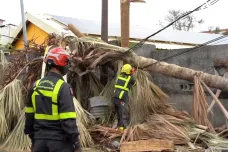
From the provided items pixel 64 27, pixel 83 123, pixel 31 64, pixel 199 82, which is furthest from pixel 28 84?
pixel 64 27

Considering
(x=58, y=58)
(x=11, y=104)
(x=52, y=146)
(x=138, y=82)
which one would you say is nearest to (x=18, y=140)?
(x=11, y=104)

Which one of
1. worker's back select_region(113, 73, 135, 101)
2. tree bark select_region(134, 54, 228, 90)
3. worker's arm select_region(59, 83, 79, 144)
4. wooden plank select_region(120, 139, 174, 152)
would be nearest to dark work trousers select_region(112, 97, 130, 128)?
worker's back select_region(113, 73, 135, 101)

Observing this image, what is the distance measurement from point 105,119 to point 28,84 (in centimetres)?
200

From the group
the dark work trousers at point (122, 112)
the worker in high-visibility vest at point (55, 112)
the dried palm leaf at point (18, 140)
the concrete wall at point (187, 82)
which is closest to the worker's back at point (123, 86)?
the dark work trousers at point (122, 112)

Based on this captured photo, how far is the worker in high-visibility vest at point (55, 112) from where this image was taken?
144 inches

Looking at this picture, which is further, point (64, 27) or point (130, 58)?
point (64, 27)

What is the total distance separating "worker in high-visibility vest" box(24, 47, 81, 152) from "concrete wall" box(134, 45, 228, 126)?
5158 mm

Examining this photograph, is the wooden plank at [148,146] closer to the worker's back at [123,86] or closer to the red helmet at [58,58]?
the worker's back at [123,86]

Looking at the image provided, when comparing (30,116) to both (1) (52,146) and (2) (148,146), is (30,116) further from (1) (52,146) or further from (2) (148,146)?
(2) (148,146)

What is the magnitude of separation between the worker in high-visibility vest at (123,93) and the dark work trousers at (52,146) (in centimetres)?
418

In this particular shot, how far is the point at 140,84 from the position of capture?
26.9ft

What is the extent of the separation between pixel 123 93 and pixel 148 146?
6.31ft

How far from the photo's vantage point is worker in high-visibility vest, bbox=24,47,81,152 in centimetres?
366

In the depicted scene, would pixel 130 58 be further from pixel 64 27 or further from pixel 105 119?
pixel 64 27
